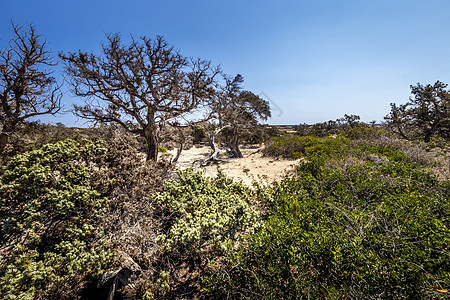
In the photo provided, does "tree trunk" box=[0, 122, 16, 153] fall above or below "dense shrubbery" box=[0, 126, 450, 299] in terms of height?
above

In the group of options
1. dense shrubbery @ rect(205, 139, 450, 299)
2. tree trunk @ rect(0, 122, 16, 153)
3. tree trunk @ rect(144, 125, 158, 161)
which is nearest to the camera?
dense shrubbery @ rect(205, 139, 450, 299)

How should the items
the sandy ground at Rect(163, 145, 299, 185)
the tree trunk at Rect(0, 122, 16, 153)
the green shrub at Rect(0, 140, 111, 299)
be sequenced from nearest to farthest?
the green shrub at Rect(0, 140, 111, 299) → the tree trunk at Rect(0, 122, 16, 153) → the sandy ground at Rect(163, 145, 299, 185)

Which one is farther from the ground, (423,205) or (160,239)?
(423,205)

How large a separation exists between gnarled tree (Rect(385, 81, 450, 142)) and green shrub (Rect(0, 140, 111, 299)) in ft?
83.2

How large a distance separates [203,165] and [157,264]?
10919 millimetres

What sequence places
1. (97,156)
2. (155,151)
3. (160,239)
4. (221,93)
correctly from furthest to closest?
(221,93) < (155,151) < (97,156) < (160,239)

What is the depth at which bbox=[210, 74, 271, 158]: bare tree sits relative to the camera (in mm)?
14129

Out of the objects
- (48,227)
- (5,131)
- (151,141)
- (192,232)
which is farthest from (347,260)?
(5,131)

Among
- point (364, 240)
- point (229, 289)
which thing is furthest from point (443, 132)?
point (229, 289)

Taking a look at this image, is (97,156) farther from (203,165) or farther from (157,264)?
(203,165)

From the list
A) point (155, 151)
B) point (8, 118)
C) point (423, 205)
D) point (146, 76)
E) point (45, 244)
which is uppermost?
point (146, 76)

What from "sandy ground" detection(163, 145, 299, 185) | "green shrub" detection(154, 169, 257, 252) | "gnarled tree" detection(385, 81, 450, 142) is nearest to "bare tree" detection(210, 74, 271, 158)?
"sandy ground" detection(163, 145, 299, 185)

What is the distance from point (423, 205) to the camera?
10.0 feet

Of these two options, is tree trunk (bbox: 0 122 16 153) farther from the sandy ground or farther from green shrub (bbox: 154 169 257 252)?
green shrub (bbox: 154 169 257 252)
